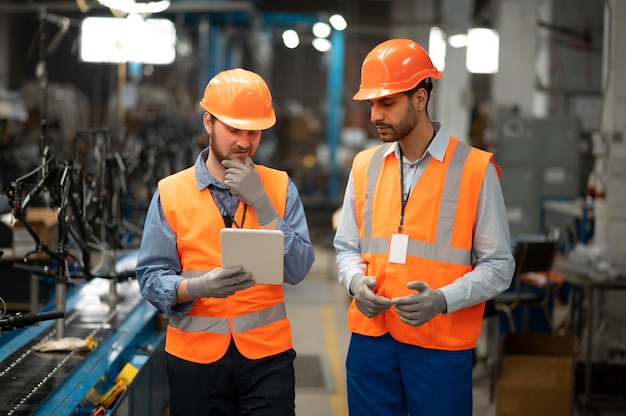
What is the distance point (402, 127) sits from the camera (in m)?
2.91

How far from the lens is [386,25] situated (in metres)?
19.2

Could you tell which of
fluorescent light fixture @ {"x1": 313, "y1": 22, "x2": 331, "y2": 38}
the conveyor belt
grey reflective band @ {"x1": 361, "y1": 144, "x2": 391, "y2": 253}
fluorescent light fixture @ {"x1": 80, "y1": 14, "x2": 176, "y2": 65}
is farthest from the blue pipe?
grey reflective band @ {"x1": 361, "y1": 144, "x2": 391, "y2": 253}

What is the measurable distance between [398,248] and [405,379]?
0.45 metres

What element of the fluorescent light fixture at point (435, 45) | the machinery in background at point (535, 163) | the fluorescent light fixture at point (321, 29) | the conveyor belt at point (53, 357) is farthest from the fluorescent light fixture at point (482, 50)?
the conveyor belt at point (53, 357)

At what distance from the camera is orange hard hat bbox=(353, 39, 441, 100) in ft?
9.50

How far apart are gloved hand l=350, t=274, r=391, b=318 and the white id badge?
12 cm

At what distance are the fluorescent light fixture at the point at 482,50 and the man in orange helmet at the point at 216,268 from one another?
13705 mm

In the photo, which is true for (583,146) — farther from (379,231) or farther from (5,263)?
(379,231)

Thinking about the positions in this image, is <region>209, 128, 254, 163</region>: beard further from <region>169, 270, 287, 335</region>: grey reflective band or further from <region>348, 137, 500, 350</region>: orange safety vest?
<region>348, 137, 500, 350</region>: orange safety vest

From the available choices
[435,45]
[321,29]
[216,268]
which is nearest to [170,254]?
[216,268]

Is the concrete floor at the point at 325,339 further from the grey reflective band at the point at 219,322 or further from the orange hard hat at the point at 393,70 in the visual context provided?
the orange hard hat at the point at 393,70

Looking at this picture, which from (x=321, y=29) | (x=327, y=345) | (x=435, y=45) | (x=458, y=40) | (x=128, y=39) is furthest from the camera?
(x=435, y=45)

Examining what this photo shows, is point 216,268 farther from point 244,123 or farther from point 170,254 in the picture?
point 244,123

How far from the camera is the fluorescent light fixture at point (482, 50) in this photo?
17.9m
